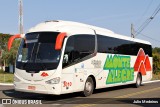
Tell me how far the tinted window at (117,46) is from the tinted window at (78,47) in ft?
3.22

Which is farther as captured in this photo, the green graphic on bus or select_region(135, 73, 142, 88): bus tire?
select_region(135, 73, 142, 88): bus tire

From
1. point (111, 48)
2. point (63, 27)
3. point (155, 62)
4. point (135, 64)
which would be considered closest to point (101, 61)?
point (111, 48)

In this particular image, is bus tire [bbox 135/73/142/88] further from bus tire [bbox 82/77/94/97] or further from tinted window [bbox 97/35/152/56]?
bus tire [bbox 82/77/94/97]

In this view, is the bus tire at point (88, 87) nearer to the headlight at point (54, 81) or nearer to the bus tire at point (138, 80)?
the headlight at point (54, 81)

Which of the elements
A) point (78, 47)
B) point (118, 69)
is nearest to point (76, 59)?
point (78, 47)

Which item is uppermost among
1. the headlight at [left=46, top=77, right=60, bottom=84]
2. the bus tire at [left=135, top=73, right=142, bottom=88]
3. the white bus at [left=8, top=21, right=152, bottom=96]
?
the white bus at [left=8, top=21, right=152, bottom=96]

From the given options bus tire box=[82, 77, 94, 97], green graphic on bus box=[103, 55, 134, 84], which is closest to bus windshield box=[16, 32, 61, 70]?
bus tire box=[82, 77, 94, 97]

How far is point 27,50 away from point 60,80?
6.90ft

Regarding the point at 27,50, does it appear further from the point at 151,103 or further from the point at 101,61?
the point at 151,103

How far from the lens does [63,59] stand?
1460 centimetres

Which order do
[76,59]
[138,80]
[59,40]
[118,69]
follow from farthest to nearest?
[138,80] → [118,69] → [76,59] → [59,40]

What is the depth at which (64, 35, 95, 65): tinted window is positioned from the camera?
14998 millimetres

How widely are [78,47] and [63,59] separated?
1.44 m

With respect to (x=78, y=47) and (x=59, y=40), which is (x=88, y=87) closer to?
(x=78, y=47)
